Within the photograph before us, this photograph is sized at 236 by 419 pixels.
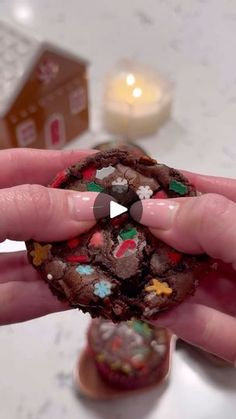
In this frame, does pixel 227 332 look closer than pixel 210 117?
Yes

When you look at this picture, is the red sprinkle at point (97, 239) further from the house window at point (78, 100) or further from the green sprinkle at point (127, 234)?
the house window at point (78, 100)

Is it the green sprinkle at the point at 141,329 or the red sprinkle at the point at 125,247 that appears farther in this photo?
the green sprinkle at the point at 141,329

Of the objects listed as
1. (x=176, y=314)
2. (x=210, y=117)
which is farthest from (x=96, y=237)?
(x=210, y=117)

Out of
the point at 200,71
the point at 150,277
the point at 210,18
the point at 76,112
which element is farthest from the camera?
the point at 210,18

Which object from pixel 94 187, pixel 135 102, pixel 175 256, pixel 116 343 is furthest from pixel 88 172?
pixel 135 102

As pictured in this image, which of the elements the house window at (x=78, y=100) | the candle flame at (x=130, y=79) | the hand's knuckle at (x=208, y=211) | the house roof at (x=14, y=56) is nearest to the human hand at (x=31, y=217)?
the hand's knuckle at (x=208, y=211)

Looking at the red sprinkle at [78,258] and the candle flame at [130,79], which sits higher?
the candle flame at [130,79]

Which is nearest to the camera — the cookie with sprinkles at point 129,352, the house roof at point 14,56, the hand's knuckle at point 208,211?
the hand's knuckle at point 208,211

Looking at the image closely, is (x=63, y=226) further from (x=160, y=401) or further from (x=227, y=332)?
(x=160, y=401)
